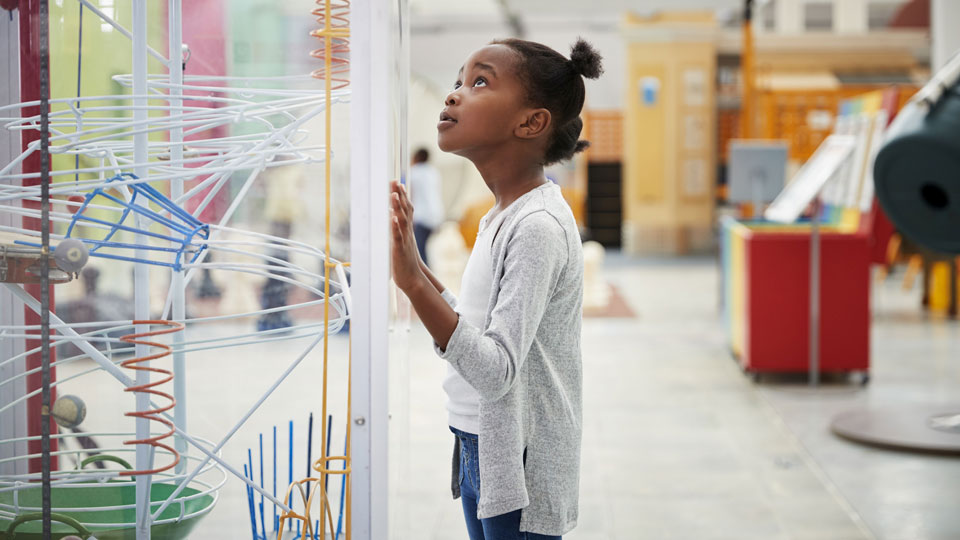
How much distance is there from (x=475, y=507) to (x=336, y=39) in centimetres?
73

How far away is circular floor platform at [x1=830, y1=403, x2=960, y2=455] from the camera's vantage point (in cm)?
419

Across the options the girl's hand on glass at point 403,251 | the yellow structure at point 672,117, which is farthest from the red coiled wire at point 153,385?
the yellow structure at point 672,117

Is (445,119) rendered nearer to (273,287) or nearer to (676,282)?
(273,287)

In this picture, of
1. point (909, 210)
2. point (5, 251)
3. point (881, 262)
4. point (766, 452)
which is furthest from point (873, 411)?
point (5, 251)

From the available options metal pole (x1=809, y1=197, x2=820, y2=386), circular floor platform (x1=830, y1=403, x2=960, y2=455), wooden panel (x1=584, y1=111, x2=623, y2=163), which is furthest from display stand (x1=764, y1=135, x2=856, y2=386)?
wooden panel (x1=584, y1=111, x2=623, y2=163)

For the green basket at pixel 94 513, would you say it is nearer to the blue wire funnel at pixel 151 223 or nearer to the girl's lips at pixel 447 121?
the blue wire funnel at pixel 151 223

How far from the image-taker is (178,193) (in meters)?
1.57

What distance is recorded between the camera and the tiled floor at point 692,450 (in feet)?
5.33

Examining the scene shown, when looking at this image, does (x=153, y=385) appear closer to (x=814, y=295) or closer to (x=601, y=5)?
(x=814, y=295)

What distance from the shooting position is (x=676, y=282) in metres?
11.2

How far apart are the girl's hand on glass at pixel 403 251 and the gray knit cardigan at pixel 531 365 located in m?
0.09

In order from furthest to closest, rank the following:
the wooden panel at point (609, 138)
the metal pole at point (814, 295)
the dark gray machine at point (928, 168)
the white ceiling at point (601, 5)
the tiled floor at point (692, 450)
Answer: the wooden panel at point (609, 138) < the white ceiling at point (601, 5) < the metal pole at point (814, 295) < the dark gray machine at point (928, 168) < the tiled floor at point (692, 450)

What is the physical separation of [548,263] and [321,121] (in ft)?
1.48

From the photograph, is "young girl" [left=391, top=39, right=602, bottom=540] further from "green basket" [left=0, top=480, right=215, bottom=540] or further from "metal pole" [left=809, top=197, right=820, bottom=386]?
"metal pole" [left=809, top=197, right=820, bottom=386]
